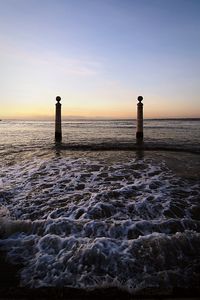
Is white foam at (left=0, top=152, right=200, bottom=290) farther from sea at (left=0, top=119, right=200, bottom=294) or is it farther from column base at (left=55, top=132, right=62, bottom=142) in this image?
column base at (left=55, top=132, right=62, bottom=142)

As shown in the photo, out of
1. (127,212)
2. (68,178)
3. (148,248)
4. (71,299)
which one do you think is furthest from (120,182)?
(71,299)

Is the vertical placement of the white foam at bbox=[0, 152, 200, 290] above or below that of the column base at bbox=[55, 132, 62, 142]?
below

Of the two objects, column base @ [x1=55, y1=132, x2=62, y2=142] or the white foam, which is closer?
the white foam

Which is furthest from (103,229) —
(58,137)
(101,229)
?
(58,137)

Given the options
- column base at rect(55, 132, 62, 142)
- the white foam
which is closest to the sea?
the white foam

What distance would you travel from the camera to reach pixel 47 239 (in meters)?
3.30

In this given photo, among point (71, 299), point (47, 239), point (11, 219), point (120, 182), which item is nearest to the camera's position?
point (71, 299)

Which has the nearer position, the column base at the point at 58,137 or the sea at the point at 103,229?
the sea at the point at 103,229

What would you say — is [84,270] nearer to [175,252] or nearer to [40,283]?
[40,283]

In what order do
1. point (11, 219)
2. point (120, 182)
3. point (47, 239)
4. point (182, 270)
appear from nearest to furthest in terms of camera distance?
point (182, 270) < point (47, 239) < point (11, 219) < point (120, 182)

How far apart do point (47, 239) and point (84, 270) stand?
78cm

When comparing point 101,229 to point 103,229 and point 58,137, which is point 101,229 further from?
point 58,137

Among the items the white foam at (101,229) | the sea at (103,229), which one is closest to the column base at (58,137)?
the sea at (103,229)

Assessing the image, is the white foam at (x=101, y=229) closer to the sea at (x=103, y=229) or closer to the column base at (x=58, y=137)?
the sea at (x=103, y=229)
